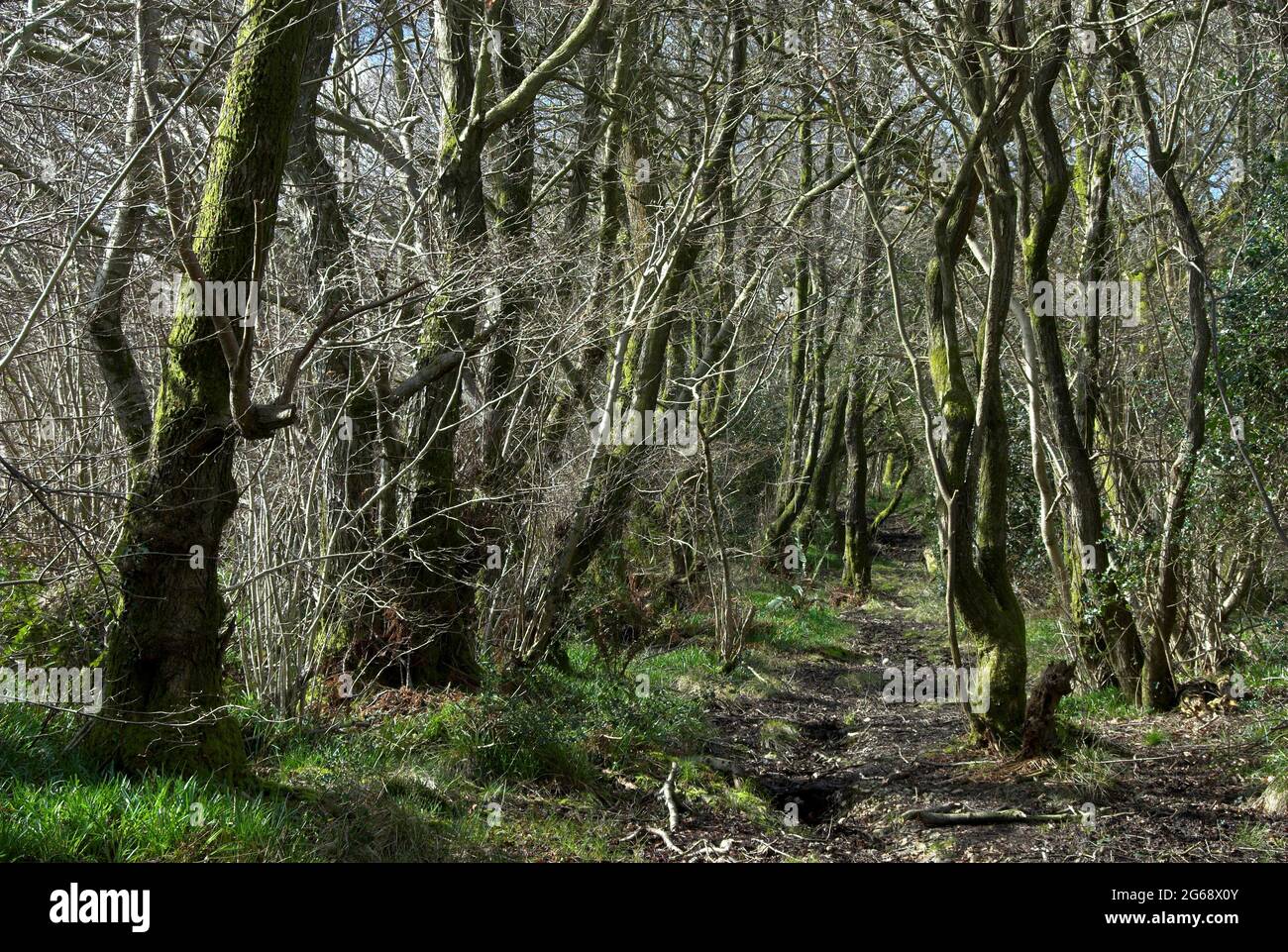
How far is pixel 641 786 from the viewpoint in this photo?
6637 mm

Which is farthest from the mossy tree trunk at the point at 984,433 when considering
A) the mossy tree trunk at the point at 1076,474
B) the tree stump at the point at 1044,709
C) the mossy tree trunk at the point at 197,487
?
the mossy tree trunk at the point at 197,487

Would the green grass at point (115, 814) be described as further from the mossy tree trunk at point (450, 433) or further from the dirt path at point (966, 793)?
the mossy tree trunk at point (450, 433)

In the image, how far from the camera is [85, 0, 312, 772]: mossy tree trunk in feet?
14.5

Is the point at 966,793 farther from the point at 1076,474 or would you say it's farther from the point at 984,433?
the point at 1076,474

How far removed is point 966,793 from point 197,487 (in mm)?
4815

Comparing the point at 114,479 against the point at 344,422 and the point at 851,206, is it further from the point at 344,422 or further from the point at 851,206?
the point at 851,206

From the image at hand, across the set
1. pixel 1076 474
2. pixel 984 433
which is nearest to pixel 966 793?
pixel 984 433

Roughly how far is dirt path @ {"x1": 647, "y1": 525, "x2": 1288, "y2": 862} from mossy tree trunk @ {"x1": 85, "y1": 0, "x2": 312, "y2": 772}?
8.76 feet

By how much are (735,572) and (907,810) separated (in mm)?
6838

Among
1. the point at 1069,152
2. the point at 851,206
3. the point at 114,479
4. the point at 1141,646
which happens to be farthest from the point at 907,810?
the point at 851,206

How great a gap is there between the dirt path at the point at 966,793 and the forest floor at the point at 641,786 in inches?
0.7

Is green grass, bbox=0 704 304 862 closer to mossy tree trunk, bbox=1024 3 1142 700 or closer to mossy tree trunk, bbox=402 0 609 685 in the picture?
mossy tree trunk, bbox=402 0 609 685

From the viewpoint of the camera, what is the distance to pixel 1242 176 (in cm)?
850

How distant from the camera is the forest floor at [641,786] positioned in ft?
13.8
